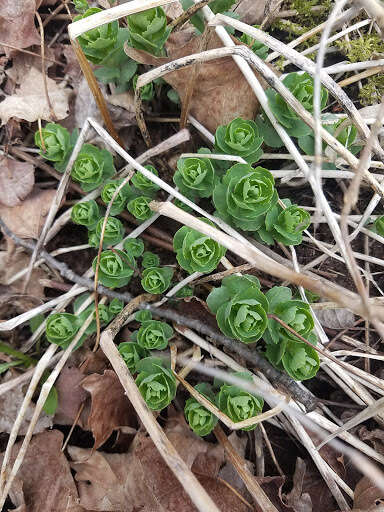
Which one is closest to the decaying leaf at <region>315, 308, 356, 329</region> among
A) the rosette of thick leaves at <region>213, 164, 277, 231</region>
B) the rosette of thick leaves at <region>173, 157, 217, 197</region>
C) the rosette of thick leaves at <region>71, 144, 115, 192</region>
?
the rosette of thick leaves at <region>213, 164, 277, 231</region>

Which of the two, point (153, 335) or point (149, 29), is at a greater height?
point (149, 29)

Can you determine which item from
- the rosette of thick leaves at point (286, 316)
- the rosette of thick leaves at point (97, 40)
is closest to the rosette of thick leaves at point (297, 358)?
the rosette of thick leaves at point (286, 316)

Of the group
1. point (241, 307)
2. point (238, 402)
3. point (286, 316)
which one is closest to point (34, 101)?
point (241, 307)

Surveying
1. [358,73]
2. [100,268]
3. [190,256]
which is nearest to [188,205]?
[190,256]

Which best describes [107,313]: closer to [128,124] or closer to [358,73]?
[128,124]

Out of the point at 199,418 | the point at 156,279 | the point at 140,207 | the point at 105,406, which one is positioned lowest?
the point at 105,406

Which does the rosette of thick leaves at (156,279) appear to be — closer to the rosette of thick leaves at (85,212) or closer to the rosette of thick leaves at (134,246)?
the rosette of thick leaves at (134,246)

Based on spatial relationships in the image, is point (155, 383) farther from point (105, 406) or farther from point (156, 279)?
point (156, 279)

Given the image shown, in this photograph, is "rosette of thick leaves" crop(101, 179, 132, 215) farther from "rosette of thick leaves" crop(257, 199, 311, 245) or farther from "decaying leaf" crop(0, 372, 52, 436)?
"decaying leaf" crop(0, 372, 52, 436)
